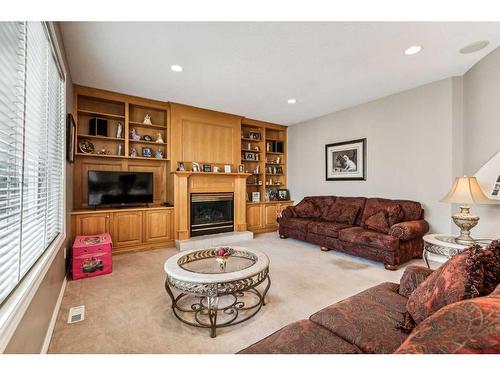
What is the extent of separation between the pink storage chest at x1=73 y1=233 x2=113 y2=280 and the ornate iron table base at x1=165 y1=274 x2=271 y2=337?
51.8 inches

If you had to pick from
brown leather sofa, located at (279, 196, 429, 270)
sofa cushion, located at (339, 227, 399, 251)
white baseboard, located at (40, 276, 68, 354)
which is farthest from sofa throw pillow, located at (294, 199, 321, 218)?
white baseboard, located at (40, 276, 68, 354)

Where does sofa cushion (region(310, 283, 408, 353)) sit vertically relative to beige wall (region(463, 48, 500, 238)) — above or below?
below

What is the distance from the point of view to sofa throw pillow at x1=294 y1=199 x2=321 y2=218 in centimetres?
475

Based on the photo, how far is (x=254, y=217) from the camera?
214 inches

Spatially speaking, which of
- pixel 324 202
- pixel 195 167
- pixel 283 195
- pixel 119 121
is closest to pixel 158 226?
pixel 195 167

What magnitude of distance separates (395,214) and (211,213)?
3.23m

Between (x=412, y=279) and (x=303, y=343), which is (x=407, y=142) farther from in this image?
(x=303, y=343)

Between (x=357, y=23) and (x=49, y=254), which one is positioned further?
(x=357, y=23)

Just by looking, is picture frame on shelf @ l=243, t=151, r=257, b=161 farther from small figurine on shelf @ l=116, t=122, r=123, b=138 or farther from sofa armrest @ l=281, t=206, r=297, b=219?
small figurine on shelf @ l=116, t=122, r=123, b=138
